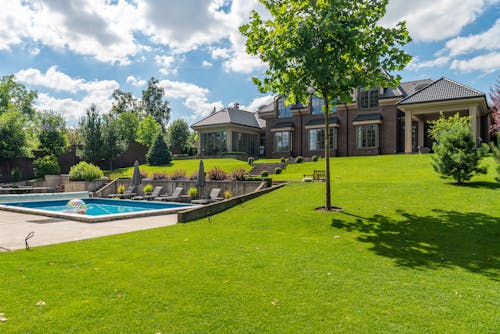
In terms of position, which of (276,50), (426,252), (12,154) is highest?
(276,50)

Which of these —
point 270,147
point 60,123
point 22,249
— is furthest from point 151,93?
point 22,249

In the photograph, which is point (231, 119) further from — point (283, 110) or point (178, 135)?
point (178, 135)

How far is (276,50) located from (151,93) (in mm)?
66739

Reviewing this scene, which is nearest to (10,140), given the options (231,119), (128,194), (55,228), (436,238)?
(128,194)

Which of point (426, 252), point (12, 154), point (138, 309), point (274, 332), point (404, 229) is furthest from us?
point (12, 154)

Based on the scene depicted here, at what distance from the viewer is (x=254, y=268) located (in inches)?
239

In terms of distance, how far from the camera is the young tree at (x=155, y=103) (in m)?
72.1

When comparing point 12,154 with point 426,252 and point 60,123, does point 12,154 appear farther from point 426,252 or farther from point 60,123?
point 426,252

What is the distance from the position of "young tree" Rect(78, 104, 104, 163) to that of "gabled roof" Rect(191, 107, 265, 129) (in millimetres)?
12495

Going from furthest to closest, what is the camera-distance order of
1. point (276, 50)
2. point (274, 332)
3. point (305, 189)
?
1. point (305, 189)
2. point (276, 50)
3. point (274, 332)

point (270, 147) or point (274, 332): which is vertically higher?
point (270, 147)

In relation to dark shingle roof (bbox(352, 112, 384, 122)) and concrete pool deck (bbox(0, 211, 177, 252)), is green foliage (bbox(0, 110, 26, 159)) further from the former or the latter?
dark shingle roof (bbox(352, 112, 384, 122))

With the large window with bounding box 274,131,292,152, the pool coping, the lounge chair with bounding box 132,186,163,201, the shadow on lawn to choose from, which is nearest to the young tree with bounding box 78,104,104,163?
the lounge chair with bounding box 132,186,163,201

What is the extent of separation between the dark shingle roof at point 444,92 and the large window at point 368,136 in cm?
530
